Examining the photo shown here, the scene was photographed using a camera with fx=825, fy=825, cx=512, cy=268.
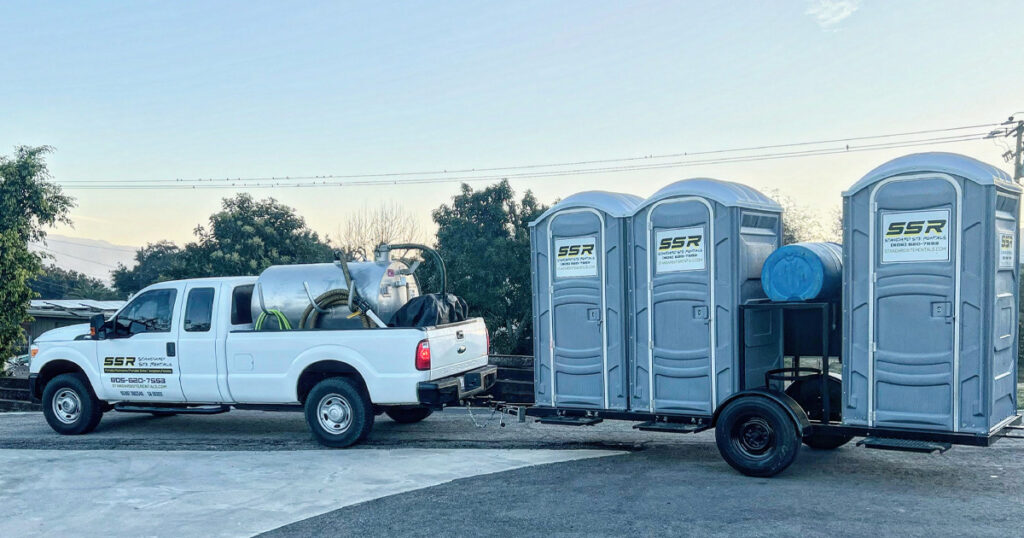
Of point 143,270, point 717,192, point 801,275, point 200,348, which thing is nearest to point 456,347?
point 200,348

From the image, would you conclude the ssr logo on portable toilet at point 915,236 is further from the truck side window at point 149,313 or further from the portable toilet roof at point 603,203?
the truck side window at point 149,313

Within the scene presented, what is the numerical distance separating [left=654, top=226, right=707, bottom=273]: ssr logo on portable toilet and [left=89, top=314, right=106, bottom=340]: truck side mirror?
23.9 ft

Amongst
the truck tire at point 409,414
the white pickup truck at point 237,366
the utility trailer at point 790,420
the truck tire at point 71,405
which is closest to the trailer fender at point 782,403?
the utility trailer at point 790,420

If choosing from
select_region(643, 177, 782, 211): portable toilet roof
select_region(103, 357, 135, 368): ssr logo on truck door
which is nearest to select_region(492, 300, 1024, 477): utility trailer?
select_region(643, 177, 782, 211): portable toilet roof

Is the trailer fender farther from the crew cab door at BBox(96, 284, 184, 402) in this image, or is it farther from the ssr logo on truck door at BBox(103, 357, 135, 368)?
the ssr logo on truck door at BBox(103, 357, 135, 368)

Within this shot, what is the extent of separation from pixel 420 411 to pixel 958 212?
23.3 feet

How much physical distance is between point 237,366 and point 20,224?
20.5m

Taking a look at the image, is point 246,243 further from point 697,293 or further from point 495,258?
point 697,293

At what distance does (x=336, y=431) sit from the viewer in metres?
9.79

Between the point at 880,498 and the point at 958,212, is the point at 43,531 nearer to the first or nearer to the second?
the point at 880,498

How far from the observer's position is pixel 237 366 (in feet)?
33.8

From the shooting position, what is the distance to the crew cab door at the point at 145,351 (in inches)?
420

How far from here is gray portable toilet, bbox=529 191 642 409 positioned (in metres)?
8.80

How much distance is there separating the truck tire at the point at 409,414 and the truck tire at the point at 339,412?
1358mm
